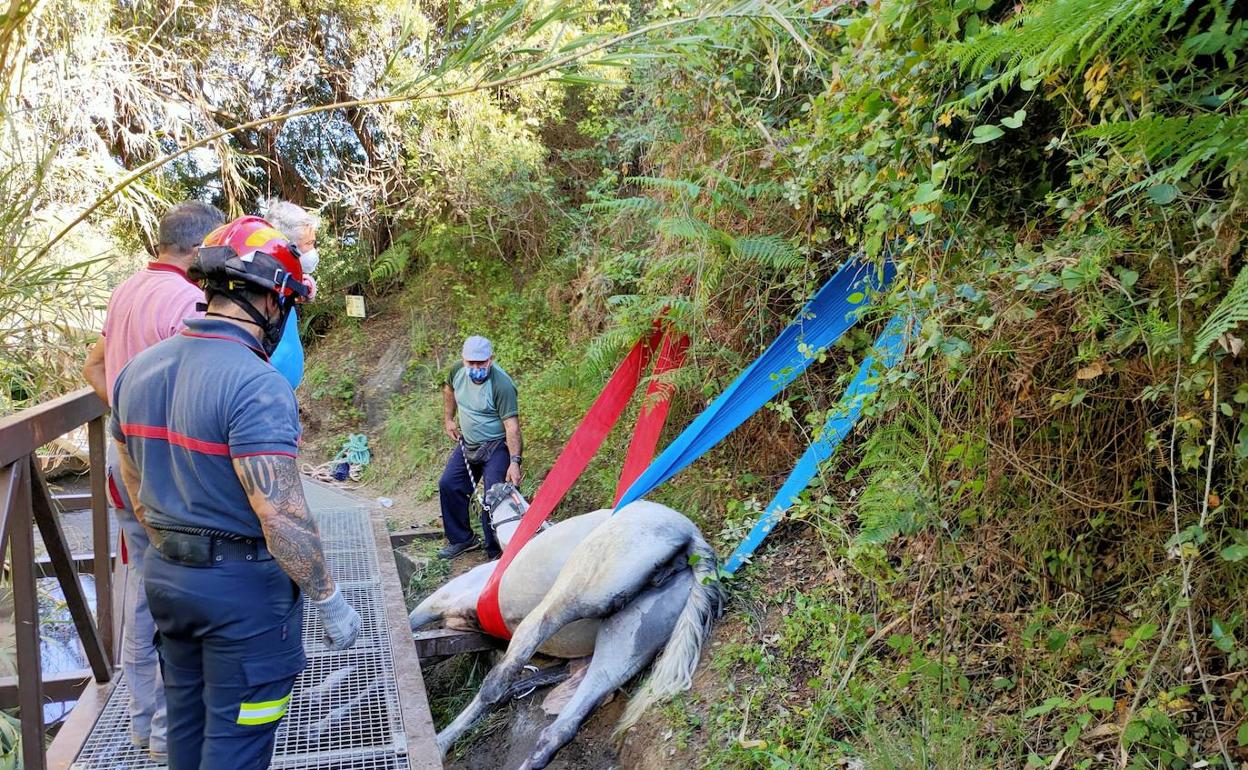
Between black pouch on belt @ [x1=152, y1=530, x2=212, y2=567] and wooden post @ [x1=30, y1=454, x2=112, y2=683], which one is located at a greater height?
black pouch on belt @ [x1=152, y1=530, x2=212, y2=567]

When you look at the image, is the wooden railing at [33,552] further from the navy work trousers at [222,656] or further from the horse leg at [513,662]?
the horse leg at [513,662]

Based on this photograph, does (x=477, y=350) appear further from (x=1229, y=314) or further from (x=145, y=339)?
(x=1229, y=314)

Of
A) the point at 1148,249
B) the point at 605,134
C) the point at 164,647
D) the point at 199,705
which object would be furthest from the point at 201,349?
the point at 605,134

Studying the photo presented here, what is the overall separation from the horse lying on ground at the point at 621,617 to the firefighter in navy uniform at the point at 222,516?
1390 millimetres

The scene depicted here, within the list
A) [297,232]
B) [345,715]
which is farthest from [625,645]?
[297,232]

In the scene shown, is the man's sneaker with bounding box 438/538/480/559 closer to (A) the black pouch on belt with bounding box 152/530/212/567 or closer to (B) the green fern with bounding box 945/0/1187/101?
(A) the black pouch on belt with bounding box 152/530/212/567

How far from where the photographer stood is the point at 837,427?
2.87m

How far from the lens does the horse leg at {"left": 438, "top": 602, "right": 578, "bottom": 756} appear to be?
11.0 ft

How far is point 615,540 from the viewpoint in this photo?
335 cm

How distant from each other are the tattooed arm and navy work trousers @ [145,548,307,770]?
3.2 inches

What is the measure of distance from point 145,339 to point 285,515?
98 cm

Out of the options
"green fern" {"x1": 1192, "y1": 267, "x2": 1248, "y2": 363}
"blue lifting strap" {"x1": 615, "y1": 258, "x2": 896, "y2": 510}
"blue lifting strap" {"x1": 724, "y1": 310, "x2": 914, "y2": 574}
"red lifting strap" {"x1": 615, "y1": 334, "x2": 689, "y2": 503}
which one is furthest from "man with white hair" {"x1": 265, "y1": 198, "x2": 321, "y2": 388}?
"green fern" {"x1": 1192, "y1": 267, "x2": 1248, "y2": 363}

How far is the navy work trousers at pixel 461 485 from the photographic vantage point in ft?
17.4

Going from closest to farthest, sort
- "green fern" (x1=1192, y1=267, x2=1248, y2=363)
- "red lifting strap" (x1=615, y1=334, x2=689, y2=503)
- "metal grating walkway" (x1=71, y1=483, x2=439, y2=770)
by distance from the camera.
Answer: "green fern" (x1=1192, y1=267, x2=1248, y2=363)
"metal grating walkway" (x1=71, y1=483, x2=439, y2=770)
"red lifting strap" (x1=615, y1=334, x2=689, y2=503)
